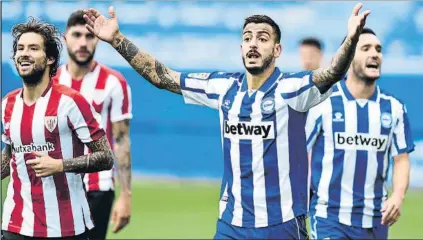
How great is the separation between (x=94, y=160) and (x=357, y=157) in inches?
94.5

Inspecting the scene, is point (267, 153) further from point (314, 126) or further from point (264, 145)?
point (314, 126)

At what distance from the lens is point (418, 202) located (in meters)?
16.9

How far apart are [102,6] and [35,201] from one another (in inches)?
418

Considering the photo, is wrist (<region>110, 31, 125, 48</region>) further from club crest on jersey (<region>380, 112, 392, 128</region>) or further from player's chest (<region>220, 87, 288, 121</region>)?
club crest on jersey (<region>380, 112, 392, 128</region>)

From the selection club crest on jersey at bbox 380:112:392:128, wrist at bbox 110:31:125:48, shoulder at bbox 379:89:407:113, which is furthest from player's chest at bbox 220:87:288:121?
shoulder at bbox 379:89:407:113

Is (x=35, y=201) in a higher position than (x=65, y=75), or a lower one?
lower

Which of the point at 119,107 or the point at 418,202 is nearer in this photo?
the point at 119,107

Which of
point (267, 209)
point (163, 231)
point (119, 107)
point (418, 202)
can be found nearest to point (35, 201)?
point (267, 209)

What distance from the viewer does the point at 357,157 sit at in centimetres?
886

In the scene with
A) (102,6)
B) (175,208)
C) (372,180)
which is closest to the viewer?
(372,180)

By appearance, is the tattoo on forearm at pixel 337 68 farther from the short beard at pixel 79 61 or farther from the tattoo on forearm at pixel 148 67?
the short beard at pixel 79 61

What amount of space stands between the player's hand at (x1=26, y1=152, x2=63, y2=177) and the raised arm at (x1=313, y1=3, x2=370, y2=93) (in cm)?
179

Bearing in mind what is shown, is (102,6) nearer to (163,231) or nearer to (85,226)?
(163,231)

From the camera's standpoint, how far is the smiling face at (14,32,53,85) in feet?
25.0
